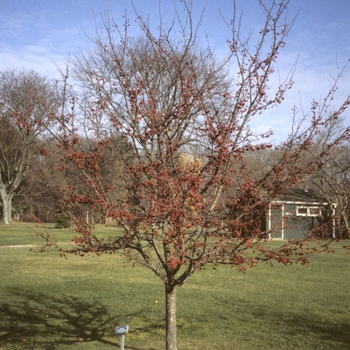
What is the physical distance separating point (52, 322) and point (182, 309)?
9.00 feet

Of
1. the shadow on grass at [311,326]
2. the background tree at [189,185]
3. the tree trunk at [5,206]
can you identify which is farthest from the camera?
the tree trunk at [5,206]

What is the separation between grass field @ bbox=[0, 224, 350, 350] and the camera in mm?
6910

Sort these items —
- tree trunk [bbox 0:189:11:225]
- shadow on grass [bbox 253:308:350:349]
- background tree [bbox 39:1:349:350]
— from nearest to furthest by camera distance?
1. background tree [bbox 39:1:349:350]
2. shadow on grass [bbox 253:308:350:349]
3. tree trunk [bbox 0:189:11:225]

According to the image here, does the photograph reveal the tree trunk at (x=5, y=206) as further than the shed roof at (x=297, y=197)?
Yes

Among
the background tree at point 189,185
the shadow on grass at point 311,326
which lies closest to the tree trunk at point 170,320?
the background tree at point 189,185

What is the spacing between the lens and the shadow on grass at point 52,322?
6.89 meters

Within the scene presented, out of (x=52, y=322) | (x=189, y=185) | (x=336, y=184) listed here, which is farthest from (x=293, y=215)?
(x=336, y=184)

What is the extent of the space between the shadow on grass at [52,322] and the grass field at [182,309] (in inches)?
0.7

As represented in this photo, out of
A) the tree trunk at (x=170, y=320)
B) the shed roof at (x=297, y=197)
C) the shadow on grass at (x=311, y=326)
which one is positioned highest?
the shed roof at (x=297, y=197)

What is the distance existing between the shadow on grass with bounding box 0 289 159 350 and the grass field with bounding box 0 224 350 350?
18mm

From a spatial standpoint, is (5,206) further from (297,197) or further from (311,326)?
(297,197)

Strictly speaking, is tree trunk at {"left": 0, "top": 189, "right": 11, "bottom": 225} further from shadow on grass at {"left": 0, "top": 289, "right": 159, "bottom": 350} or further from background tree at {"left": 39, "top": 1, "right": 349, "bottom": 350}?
background tree at {"left": 39, "top": 1, "right": 349, "bottom": 350}

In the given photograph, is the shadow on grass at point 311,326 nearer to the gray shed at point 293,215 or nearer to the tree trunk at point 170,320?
the gray shed at point 293,215

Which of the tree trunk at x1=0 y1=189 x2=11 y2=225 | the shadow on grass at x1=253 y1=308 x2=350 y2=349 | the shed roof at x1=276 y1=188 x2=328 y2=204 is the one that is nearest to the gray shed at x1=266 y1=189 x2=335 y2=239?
the shed roof at x1=276 y1=188 x2=328 y2=204
